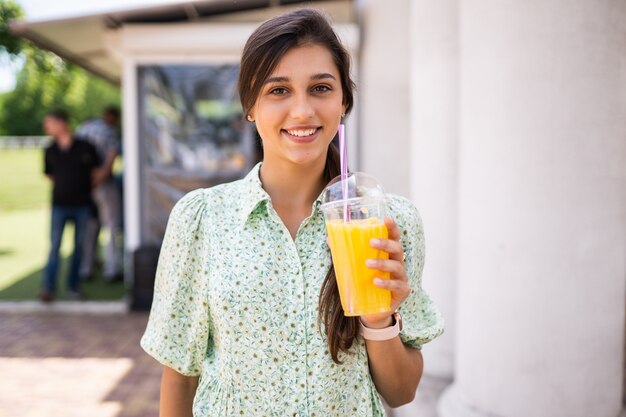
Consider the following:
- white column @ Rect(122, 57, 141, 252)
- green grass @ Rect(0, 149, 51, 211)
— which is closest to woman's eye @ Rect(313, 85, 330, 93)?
white column @ Rect(122, 57, 141, 252)

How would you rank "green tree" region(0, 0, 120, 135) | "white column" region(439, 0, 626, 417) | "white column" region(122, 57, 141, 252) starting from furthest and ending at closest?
"green tree" region(0, 0, 120, 135) → "white column" region(122, 57, 141, 252) → "white column" region(439, 0, 626, 417)

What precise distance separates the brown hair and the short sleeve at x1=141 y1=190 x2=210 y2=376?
0.30 m

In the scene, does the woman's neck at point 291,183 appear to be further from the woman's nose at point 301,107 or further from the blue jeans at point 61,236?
the blue jeans at point 61,236

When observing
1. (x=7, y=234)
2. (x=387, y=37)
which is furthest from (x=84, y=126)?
(x=7, y=234)

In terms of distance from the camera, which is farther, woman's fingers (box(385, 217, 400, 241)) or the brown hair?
→ the brown hair

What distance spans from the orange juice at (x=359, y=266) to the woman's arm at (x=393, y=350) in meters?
0.03

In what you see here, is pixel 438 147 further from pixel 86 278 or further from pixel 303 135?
pixel 86 278

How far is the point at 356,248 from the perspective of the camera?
4.45 ft

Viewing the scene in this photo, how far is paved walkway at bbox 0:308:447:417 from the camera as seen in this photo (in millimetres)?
4250

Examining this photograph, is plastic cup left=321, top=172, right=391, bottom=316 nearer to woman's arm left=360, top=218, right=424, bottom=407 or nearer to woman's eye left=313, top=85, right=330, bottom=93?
woman's arm left=360, top=218, right=424, bottom=407

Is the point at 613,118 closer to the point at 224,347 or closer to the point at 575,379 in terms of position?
the point at 575,379

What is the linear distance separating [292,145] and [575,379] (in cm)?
214

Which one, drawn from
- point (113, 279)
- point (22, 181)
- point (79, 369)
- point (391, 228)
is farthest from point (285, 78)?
point (22, 181)

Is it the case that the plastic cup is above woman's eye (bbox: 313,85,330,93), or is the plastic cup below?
below
